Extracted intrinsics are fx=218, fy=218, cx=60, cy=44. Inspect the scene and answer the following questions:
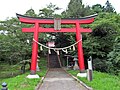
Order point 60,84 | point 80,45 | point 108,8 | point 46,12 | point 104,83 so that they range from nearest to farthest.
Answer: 1. point 104,83
2. point 60,84
3. point 80,45
4. point 46,12
5. point 108,8

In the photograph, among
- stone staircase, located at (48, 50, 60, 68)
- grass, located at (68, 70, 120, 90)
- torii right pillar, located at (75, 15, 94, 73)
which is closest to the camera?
grass, located at (68, 70, 120, 90)

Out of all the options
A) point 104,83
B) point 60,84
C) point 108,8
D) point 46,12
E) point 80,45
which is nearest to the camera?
point 104,83

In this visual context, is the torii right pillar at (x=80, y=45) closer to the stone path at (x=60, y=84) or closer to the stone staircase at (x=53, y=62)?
the stone path at (x=60, y=84)

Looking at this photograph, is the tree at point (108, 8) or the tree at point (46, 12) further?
the tree at point (108, 8)

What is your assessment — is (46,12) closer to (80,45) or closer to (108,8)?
(80,45)

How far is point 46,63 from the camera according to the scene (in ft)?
116

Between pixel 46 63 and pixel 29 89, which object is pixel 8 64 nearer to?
pixel 46 63

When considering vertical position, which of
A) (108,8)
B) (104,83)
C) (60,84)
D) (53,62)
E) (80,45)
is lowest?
(60,84)

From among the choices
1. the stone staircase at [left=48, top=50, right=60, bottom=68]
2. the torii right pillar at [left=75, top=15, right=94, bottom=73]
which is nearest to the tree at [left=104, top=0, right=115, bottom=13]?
the stone staircase at [left=48, top=50, right=60, bottom=68]

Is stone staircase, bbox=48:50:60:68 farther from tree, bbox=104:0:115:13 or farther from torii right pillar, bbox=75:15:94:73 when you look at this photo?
tree, bbox=104:0:115:13

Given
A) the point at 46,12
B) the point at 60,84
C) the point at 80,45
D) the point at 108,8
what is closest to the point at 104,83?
the point at 60,84

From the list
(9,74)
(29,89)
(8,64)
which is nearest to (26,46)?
(9,74)

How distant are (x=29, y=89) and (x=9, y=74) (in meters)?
15.6

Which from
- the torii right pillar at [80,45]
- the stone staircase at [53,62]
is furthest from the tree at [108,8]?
the torii right pillar at [80,45]
